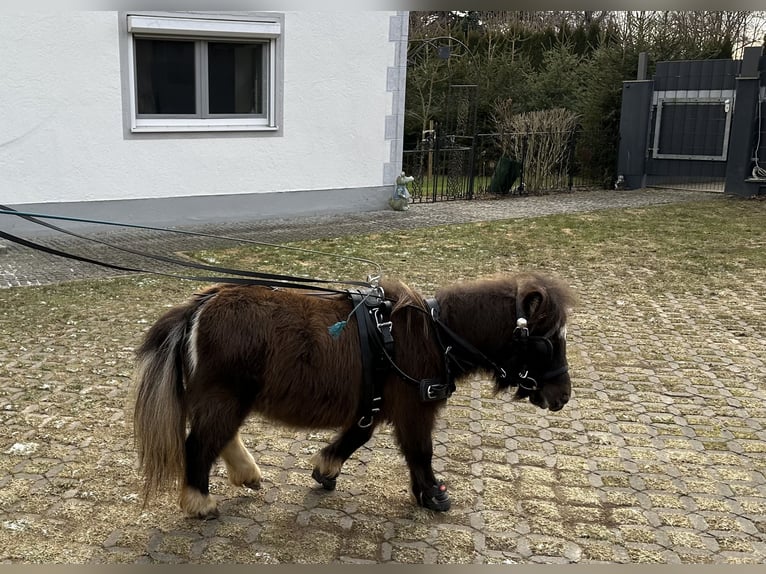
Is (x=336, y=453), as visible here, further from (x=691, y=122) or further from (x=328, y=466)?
(x=691, y=122)

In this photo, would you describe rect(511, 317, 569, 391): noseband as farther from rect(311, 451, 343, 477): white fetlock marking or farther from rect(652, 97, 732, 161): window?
rect(652, 97, 732, 161): window

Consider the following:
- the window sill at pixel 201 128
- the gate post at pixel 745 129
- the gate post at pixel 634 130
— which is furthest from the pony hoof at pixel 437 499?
the gate post at pixel 634 130

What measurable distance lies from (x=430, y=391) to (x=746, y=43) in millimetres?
21631

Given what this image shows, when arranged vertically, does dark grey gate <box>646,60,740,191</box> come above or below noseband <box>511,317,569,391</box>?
above

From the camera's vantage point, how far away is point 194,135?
37.7 feet

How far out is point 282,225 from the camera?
11945mm

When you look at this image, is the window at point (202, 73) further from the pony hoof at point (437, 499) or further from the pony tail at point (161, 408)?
the pony hoof at point (437, 499)

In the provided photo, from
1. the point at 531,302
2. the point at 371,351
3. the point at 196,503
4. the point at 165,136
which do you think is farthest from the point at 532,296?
the point at 165,136

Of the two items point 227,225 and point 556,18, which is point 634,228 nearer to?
point 227,225

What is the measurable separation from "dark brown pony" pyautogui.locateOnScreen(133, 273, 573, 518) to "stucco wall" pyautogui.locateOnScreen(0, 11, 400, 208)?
27.2 feet

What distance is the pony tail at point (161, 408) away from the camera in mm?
3158

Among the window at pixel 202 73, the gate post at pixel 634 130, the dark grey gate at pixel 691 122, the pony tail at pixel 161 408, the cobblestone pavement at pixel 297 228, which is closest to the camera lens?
the pony tail at pixel 161 408

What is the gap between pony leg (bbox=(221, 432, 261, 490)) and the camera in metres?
3.57

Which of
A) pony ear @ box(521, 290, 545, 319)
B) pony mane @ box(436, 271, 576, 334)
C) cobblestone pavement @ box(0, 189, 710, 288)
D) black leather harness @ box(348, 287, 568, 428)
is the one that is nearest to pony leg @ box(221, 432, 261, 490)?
black leather harness @ box(348, 287, 568, 428)
